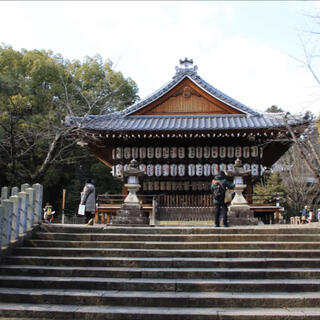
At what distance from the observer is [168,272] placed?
7.27 meters

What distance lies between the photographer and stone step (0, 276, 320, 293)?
Result: 6.70m

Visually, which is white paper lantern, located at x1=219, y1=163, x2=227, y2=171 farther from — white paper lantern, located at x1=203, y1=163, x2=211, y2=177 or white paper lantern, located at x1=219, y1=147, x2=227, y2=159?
white paper lantern, located at x1=203, y1=163, x2=211, y2=177

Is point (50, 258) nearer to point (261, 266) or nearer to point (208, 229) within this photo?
point (208, 229)

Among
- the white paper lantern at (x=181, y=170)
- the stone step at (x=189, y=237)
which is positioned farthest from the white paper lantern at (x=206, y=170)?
the stone step at (x=189, y=237)

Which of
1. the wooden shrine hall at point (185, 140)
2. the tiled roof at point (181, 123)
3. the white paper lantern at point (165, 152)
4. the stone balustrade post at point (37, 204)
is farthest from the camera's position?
the white paper lantern at point (165, 152)

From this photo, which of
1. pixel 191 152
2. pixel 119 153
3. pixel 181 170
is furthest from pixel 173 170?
pixel 119 153

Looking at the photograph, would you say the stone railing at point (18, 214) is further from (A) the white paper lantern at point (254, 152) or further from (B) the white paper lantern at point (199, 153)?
(A) the white paper lantern at point (254, 152)

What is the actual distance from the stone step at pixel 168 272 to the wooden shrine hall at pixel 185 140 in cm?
1001

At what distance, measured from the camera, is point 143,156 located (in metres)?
19.2

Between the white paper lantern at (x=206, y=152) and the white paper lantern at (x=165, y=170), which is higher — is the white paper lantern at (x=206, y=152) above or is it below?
above

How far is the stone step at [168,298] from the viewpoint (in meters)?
6.17

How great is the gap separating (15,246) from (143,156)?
1123cm

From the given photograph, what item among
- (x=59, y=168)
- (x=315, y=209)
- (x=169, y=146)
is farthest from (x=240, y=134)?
(x=59, y=168)

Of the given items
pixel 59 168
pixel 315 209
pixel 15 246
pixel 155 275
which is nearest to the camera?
pixel 155 275
